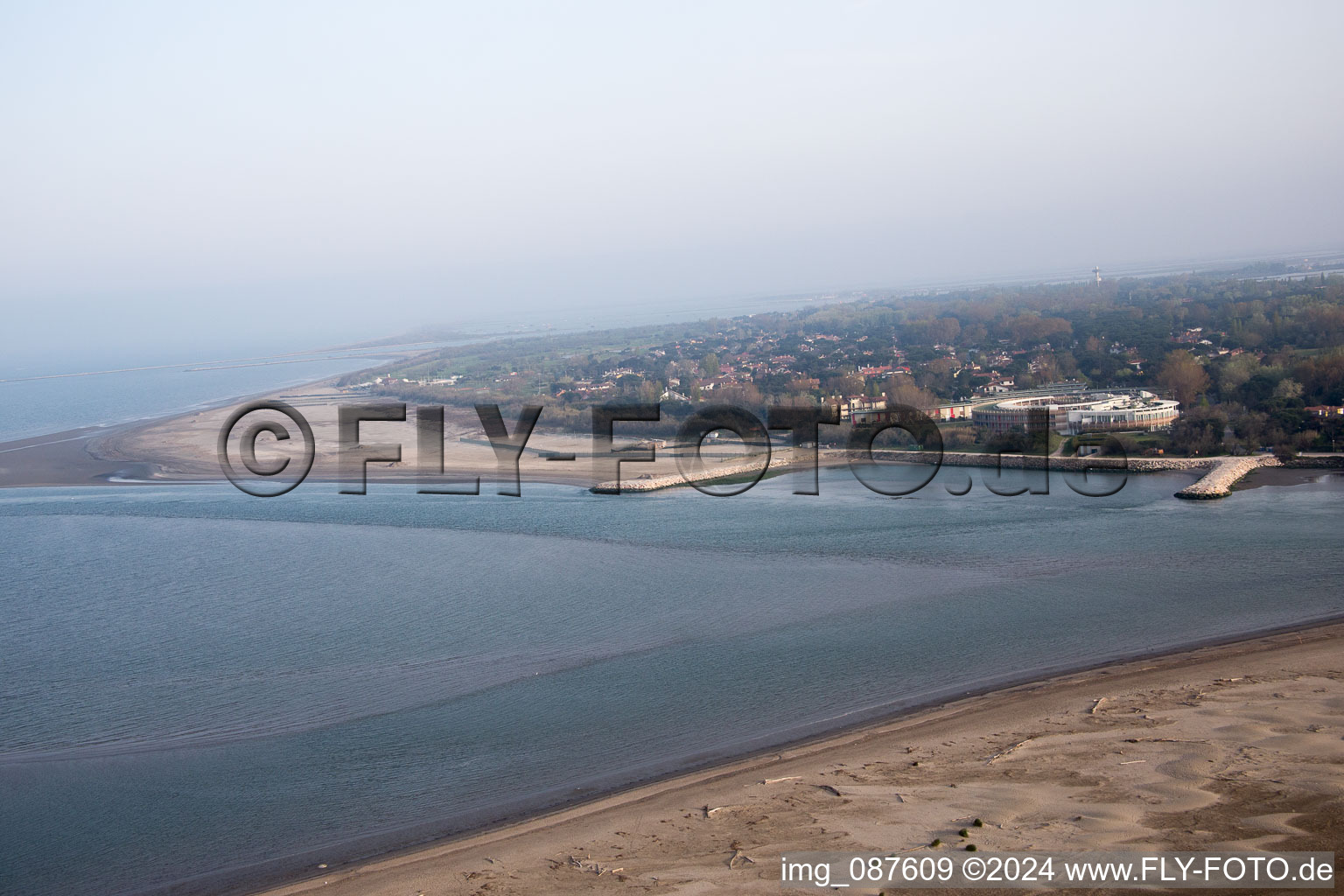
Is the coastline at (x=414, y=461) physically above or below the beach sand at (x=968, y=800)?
above

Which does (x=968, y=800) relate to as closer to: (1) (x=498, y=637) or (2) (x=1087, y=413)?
(1) (x=498, y=637)

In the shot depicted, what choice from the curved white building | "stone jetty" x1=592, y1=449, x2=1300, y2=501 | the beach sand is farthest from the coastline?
the beach sand

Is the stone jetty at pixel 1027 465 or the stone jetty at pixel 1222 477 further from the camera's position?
the stone jetty at pixel 1027 465

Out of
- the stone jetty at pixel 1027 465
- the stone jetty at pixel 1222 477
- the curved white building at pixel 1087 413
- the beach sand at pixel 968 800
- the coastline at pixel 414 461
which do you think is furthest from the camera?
the curved white building at pixel 1087 413

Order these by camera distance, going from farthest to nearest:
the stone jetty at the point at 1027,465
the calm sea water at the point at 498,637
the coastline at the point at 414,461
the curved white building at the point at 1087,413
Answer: the curved white building at the point at 1087,413 → the coastline at the point at 414,461 → the stone jetty at the point at 1027,465 → the calm sea water at the point at 498,637

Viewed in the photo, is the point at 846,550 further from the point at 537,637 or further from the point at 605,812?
the point at 605,812

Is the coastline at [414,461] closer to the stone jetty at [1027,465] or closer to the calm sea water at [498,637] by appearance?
the stone jetty at [1027,465]

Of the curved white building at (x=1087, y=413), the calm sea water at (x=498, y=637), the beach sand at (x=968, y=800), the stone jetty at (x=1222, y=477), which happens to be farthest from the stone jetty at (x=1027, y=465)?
the beach sand at (x=968, y=800)
